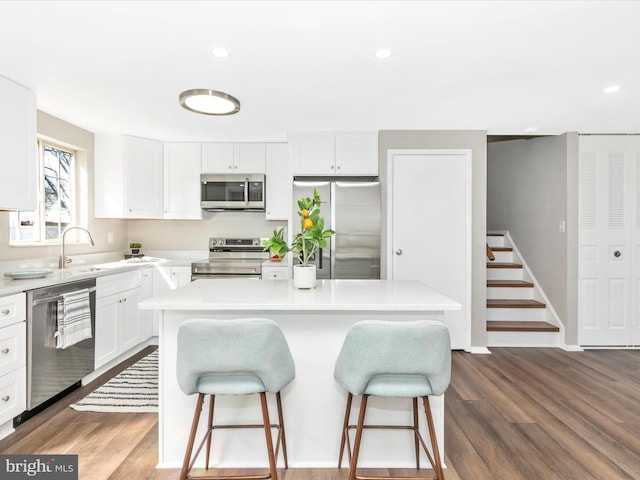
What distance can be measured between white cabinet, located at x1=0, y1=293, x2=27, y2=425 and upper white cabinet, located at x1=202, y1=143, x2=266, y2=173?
2381 mm

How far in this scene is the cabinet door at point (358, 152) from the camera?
3672mm

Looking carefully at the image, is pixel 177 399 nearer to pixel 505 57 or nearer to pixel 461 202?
pixel 505 57

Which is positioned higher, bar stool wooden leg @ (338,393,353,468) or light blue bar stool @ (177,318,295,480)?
light blue bar stool @ (177,318,295,480)

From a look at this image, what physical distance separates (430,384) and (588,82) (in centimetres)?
250

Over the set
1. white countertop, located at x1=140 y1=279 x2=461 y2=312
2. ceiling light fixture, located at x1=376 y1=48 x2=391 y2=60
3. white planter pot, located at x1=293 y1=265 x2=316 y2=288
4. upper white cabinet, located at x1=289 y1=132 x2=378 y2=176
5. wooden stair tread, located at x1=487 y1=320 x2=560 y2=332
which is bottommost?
wooden stair tread, located at x1=487 y1=320 x2=560 y2=332

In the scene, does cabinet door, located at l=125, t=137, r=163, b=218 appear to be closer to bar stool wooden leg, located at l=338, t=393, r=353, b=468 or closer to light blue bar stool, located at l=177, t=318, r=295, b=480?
light blue bar stool, located at l=177, t=318, r=295, b=480

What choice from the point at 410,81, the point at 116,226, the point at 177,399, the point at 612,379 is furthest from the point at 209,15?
the point at 612,379

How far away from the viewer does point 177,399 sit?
1.83m

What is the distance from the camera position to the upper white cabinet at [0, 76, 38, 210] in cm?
236

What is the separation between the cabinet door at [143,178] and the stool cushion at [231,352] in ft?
9.54

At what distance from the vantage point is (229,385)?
1517 millimetres

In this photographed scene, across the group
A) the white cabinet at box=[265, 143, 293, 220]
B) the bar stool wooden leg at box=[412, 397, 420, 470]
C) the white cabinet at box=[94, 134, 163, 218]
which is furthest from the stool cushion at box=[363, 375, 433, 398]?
the white cabinet at box=[94, 134, 163, 218]

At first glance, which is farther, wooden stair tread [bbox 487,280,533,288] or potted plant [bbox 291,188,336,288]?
wooden stair tread [bbox 487,280,533,288]

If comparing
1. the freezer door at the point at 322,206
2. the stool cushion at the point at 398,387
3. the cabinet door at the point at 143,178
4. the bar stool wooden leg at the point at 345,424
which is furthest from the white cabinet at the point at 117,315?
the stool cushion at the point at 398,387
